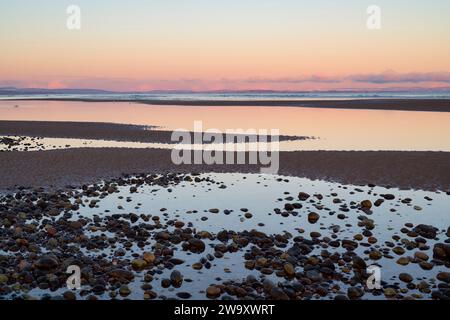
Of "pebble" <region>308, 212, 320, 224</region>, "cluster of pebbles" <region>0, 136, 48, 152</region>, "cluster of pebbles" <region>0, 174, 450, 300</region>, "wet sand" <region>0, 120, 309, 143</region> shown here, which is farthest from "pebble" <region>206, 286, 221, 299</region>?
"wet sand" <region>0, 120, 309, 143</region>

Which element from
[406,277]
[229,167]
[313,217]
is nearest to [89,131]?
[229,167]

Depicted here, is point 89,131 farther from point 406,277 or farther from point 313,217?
point 406,277

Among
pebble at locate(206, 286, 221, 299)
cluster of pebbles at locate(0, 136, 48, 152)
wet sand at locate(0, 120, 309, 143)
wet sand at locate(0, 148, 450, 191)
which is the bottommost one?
pebble at locate(206, 286, 221, 299)

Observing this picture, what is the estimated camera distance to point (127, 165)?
21.9m

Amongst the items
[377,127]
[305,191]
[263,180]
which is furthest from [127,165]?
[377,127]

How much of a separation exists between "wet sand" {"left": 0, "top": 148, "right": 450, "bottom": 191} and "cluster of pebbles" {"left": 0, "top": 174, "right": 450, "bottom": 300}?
4218 mm

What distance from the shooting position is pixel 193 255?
1036 centimetres

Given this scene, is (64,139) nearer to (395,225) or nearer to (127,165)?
(127,165)

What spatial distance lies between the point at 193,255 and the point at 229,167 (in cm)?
1135

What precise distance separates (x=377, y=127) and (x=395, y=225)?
94.8ft

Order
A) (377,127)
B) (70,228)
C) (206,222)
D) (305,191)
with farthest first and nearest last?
(377,127)
(305,191)
(206,222)
(70,228)

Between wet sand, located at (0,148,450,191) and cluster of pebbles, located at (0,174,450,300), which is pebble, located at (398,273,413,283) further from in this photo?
wet sand, located at (0,148,450,191)

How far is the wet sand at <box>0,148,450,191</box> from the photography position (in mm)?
18438

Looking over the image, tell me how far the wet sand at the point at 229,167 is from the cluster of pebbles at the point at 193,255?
422cm
